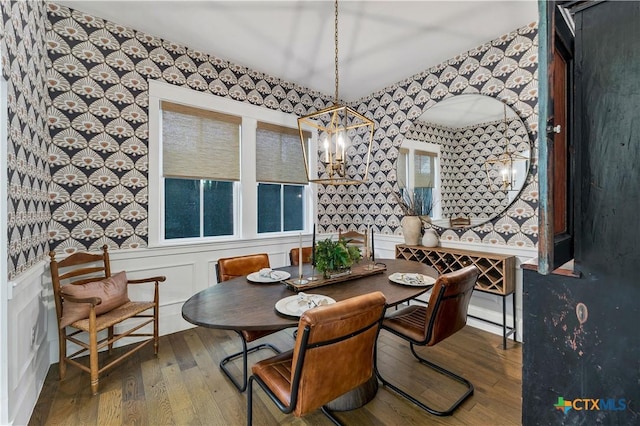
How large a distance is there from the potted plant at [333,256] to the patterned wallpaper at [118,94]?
5.58 ft

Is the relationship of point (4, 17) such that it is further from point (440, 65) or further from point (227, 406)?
point (440, 65)

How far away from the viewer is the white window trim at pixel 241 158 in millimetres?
2795

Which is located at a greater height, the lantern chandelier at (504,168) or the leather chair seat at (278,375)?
the lantern chandelier at (504,168)

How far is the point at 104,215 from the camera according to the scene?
257cm

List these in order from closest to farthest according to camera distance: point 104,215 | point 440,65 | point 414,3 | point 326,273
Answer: point 326,273
point 414,3
point 104,215
point 440,65

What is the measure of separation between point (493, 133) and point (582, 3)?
217 centimetres

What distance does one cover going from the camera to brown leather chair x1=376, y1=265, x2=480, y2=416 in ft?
5.51

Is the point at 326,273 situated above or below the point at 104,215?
below

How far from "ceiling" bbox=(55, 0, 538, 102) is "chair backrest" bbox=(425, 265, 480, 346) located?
2.19m

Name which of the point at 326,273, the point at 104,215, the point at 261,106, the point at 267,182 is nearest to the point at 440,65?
the point at 261,106

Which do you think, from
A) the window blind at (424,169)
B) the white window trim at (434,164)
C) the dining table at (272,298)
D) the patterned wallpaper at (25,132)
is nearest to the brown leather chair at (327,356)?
the dining table at (272,298)

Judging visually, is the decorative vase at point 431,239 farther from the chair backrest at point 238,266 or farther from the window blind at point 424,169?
the chair backrest at point 238,266

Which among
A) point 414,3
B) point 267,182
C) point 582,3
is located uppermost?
point 414,3

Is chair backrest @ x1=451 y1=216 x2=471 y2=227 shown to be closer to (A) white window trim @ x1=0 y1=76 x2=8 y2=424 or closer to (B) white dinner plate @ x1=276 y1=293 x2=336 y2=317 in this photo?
(B) white dinner plate @ x1=276 y1=293 x2=336 y2=317
